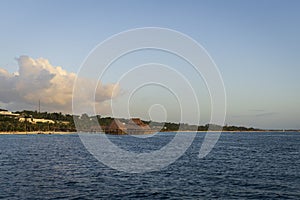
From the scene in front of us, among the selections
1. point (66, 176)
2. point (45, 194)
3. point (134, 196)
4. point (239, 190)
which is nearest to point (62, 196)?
point (45, 194)

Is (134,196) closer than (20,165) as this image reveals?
Yes

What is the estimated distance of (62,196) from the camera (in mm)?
41469

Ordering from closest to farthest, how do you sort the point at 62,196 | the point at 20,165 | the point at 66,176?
the point at 62,196, the point at 66,176, the point at 20,165

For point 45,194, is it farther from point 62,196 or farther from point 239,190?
point 239,190

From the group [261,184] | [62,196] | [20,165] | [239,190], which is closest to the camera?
[62,196]

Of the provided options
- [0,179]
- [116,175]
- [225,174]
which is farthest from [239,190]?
[0,179]

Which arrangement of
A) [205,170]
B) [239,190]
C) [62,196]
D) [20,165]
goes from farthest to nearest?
[20,165]
[205,170]
[239,190]
[62,196]

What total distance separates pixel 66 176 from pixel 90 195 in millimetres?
15693

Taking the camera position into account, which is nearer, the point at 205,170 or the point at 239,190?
the point at 239,190

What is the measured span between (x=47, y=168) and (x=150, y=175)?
22677 mm

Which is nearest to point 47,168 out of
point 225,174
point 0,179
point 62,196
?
point 0,179

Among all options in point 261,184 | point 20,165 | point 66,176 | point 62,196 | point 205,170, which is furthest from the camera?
point 20,165

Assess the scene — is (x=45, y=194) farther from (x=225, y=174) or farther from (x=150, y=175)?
(x=225, y=174)

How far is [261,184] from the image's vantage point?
50.2 metres
